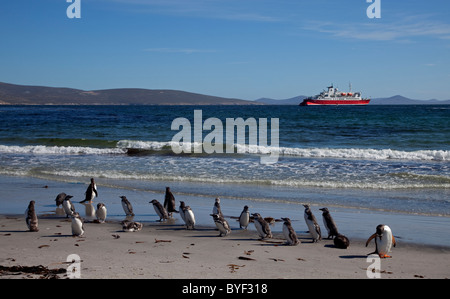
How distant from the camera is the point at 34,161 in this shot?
712 inches

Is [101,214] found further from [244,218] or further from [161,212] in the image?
[244,218]

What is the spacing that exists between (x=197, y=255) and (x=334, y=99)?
11722cm

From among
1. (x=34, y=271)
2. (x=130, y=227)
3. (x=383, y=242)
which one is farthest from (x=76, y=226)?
(x=383, y=242)

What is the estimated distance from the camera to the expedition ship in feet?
390

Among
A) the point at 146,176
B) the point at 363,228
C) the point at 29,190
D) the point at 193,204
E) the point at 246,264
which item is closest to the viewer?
the point at 246,264

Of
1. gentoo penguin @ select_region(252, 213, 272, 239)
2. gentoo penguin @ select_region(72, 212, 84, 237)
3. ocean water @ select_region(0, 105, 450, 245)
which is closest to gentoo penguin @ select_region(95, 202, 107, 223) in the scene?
gentoo penguin @ select_region(72, 212, 84, 237)

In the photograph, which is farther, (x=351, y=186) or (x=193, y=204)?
(x=351, y=186)

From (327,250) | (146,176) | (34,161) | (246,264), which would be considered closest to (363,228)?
(327,250)

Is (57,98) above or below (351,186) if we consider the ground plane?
above

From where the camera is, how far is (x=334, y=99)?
11919 cm

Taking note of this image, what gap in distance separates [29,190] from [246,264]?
778cm

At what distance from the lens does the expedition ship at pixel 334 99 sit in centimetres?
11875

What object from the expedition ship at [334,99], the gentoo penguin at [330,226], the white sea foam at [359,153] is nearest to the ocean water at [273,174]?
the white sea foam at [359,153]
